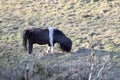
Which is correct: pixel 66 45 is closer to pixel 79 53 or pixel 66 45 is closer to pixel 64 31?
pixel 79 53

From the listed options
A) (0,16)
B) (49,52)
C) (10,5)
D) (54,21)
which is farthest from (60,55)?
(10,5)

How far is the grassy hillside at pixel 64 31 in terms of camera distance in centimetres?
1019

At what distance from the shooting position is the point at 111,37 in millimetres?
13891

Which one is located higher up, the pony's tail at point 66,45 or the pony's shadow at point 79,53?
the pony's tail at point 66,45

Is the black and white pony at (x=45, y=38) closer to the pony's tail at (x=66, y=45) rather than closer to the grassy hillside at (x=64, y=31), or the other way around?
the pony's tail at (x=66, y=45)

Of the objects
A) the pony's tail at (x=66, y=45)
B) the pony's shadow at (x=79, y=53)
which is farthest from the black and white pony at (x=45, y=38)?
the pony's shadow at (x=79, y=53)

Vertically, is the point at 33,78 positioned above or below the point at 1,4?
below

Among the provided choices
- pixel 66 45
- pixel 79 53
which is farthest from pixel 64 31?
pixel 79 53

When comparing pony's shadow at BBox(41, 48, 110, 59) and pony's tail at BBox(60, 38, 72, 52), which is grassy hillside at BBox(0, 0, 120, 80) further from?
pony's tail at BBox(60, 38, 72, 52)

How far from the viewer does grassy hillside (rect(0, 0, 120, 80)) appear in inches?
401

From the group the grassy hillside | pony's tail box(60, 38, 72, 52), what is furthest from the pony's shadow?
pony's tail box(60, 38, 72, 52)

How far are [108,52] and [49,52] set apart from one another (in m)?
1.74

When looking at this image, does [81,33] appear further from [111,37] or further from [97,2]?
[97,2]

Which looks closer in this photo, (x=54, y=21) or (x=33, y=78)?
(x=33, y=78)
